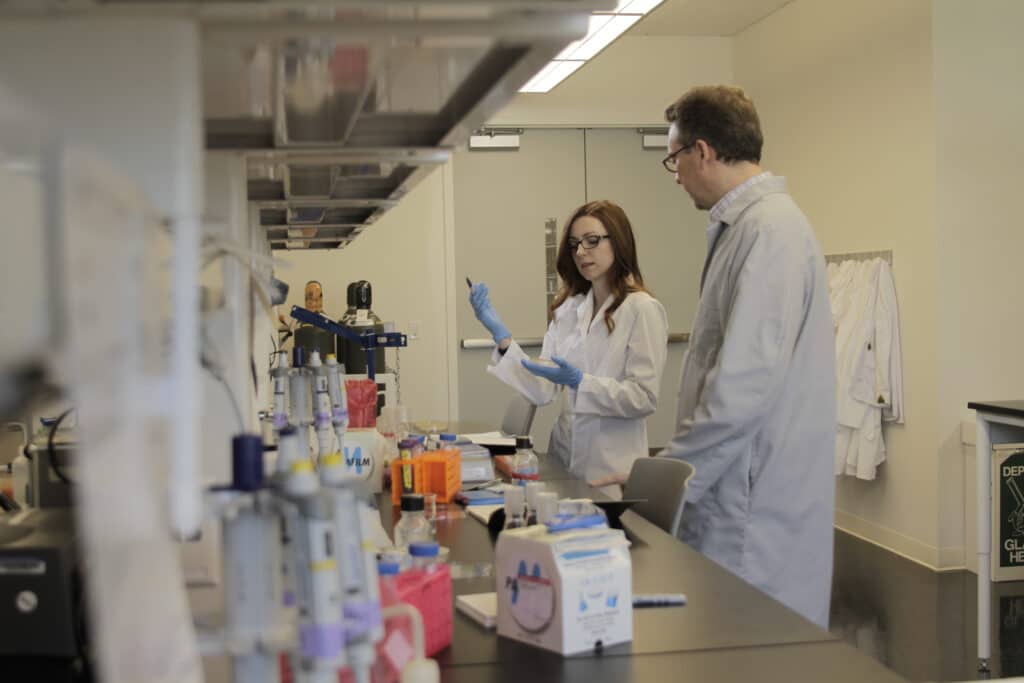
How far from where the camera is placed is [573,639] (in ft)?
5.02

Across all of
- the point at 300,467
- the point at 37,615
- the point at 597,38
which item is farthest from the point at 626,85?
the point at 300,467

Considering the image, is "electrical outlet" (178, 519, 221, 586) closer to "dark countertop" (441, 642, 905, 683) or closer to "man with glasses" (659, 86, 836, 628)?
"dark countertop" (441, 642, 905, 683)

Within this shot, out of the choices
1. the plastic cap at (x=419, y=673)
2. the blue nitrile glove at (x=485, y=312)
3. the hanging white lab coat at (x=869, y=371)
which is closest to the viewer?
the plastic cap at (x=419, y=673)

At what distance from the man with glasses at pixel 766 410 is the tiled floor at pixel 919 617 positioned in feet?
4.55

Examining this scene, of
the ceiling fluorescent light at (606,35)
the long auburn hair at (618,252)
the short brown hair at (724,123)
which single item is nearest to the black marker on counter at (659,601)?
the short brown hair at (724,123)

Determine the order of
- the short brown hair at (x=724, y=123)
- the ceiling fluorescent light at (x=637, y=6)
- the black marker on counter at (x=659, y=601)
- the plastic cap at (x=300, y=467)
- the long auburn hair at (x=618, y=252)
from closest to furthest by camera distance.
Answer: the plastic cap at (x=300, y=467)
the black marker on counter at (x=659, y=601)
the short brown hair at (x=724, y=123)
the long auburn hair at (x=618, y=252)
the ceiling fluorescent light at (x=637, y=6)

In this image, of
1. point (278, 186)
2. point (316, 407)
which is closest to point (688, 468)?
point (316, 407)

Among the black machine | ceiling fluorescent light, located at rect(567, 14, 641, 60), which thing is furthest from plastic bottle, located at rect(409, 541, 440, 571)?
ceiling fluorescent light, located at rect(567, 14, 641, 60)

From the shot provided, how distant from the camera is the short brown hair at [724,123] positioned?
255 centimetres

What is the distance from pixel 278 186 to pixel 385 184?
211mm

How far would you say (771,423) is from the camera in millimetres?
2455

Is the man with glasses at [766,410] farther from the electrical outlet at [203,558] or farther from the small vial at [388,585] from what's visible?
the electrical outlet at [203,558]

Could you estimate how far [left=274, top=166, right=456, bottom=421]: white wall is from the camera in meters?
6.75

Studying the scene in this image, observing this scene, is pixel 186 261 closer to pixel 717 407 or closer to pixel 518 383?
pixel 717 407
